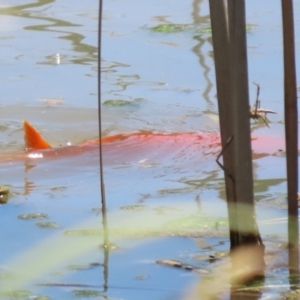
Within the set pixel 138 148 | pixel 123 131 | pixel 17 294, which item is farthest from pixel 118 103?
pixel 17 294

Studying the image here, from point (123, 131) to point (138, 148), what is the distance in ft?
0.85

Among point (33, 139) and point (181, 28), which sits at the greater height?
point (181, 28)

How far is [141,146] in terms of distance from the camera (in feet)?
9.88

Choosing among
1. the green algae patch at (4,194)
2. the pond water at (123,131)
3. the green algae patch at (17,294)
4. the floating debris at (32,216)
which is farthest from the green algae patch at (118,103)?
the green algae patch at (17,294)

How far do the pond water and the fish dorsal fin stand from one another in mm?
74

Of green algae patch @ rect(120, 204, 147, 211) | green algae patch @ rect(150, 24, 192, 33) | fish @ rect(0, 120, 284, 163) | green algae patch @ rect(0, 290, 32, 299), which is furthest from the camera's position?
green algae patch @ rect(150, 24, 192, 33)

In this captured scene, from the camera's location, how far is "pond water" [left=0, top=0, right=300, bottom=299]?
1.98 meters

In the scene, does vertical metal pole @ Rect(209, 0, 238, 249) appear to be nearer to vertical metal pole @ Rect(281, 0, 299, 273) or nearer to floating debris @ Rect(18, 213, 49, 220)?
vertical metal pole @ Rect(281, 0, 299, 273)

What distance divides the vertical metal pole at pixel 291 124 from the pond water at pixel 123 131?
0.29ft

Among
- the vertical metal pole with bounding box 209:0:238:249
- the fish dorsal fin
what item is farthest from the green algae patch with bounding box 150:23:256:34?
the vertical metal pole with bounding box 209:0:238:249

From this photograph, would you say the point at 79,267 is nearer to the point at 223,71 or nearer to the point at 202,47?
the point at 223,71

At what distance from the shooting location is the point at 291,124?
1.97 meters

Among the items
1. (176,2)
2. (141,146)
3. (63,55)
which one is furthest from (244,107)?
(176,2)

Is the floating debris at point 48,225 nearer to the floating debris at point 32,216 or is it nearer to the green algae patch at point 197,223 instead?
the floating debris at point 32,216
